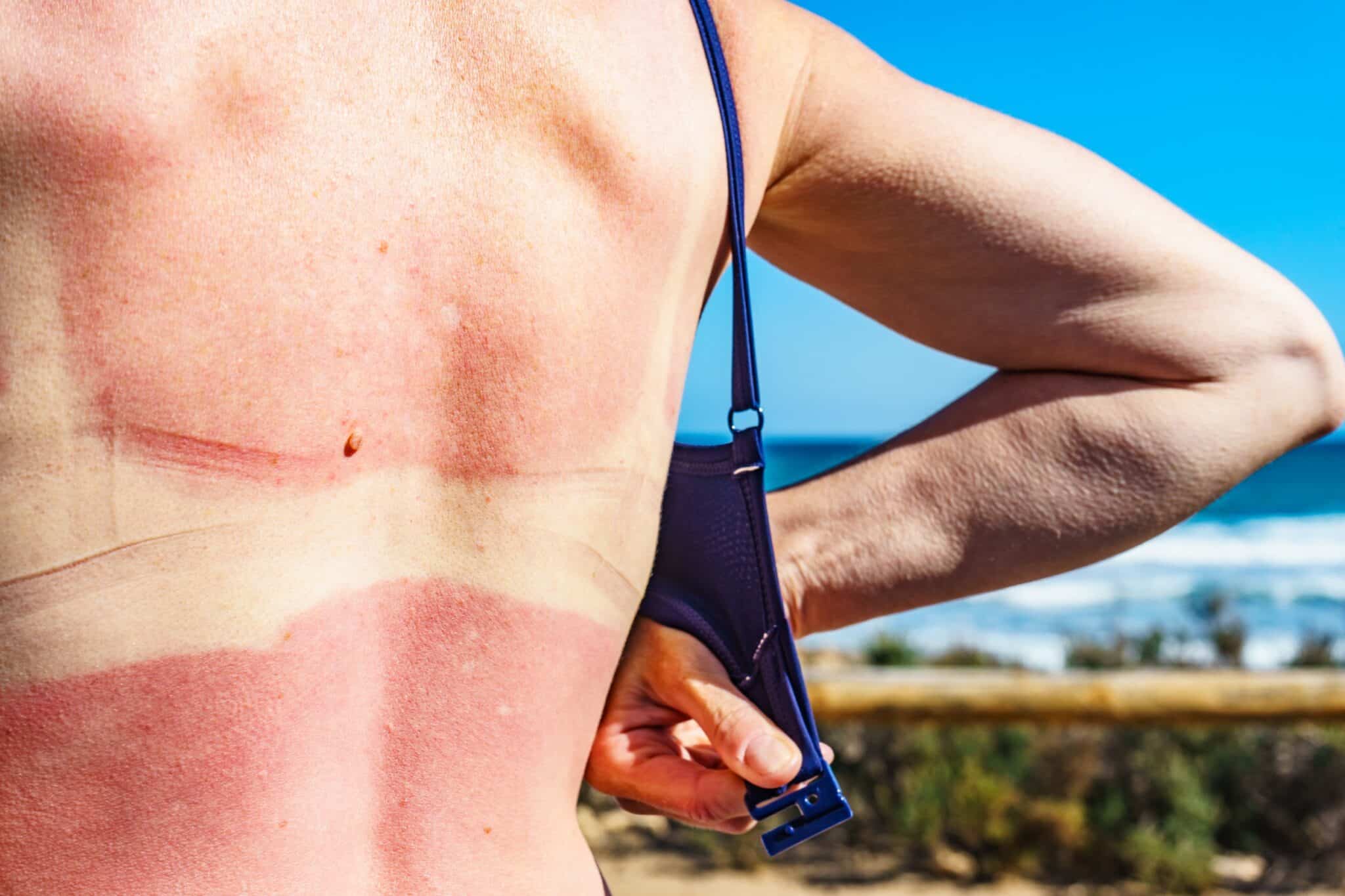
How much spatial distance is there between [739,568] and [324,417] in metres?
0.43

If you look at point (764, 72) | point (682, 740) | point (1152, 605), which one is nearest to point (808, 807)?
point (682, 740)

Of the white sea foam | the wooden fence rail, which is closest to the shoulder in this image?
the wooden fence rail

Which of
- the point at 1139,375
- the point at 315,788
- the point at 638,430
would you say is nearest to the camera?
the point at 315,788

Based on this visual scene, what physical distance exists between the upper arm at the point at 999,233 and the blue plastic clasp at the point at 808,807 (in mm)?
469

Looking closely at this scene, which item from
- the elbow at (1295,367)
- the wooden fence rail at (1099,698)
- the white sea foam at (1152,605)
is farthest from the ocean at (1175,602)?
the elbow at (1295,367)

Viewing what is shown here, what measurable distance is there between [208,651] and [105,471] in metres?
0.14

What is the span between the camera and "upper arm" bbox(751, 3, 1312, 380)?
1099 mm

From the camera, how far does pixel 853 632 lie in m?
13.9

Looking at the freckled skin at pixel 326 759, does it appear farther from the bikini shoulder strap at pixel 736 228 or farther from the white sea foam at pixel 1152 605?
the white sea foam at pixel 1152 605

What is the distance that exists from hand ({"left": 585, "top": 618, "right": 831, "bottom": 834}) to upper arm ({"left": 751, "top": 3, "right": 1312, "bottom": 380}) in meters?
0.42

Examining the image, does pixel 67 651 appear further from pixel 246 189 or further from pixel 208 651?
pixel 246 189

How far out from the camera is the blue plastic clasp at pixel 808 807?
39.9 inches

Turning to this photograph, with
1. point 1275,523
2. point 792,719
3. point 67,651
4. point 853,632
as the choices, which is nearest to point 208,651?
point 67,651

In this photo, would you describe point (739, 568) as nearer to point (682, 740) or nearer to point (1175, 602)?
point (682, 740)
